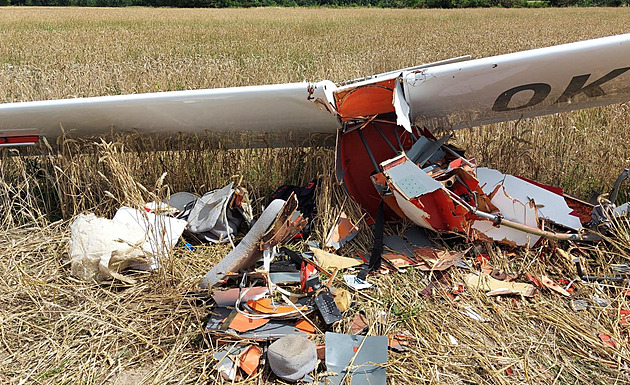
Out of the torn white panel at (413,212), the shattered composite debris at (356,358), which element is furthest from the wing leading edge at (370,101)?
the shattered composite debris at (356,358)

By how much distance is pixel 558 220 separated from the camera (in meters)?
3.20

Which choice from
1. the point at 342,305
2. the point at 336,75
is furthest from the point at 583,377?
the point at 336,75

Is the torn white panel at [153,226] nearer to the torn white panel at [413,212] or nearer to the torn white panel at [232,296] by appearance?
the torn white panel at [232,296]

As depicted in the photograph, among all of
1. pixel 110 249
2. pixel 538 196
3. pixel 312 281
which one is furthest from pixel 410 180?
pixel 110 249

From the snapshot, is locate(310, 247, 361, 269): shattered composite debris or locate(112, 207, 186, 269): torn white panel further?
locate(310, 247, 361, 269): shattered composite debris

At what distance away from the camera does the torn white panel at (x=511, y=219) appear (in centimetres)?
307

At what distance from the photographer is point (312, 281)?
8.77 ft

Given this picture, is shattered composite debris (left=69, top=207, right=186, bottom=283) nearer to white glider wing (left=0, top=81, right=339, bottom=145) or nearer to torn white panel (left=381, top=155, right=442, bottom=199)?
white glider wing (left=0, top=81, right=339, bottom=145)

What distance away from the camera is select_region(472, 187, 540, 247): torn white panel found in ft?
10.1

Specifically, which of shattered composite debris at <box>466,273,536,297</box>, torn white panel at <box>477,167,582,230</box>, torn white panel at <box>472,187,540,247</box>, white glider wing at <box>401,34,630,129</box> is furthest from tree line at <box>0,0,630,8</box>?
shattered composite debris at <box>466,273,536,297</box>

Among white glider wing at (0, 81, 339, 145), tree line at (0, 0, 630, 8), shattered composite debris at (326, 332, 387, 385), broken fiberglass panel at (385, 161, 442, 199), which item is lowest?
shattered composite debris at (326, 332, 387, 385)

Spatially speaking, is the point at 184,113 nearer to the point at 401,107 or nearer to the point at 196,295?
the point at 196,295

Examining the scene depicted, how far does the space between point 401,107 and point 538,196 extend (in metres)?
1.29

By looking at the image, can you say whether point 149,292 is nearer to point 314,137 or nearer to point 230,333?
point 230,333
